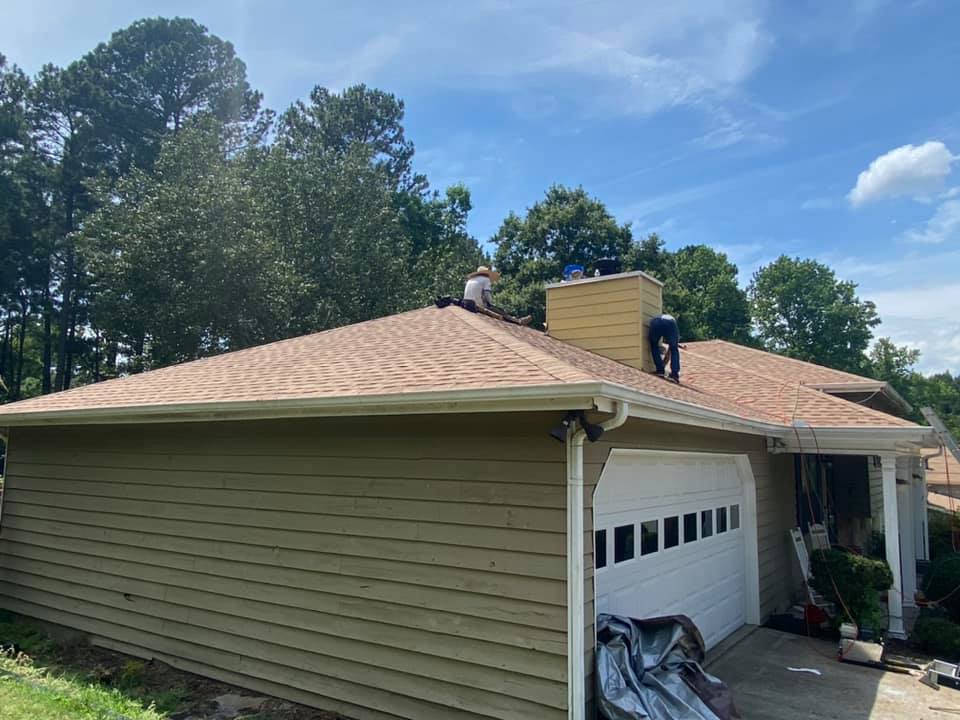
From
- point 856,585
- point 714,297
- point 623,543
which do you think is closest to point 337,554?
point 623,543

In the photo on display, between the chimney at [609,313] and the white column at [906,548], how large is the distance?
480 centimetres

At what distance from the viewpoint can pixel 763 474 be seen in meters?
8.19

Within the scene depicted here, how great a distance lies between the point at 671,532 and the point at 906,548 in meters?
5.65

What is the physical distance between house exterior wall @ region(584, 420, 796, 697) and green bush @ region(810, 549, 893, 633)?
90 centimetres

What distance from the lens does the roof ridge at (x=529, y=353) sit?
396cm

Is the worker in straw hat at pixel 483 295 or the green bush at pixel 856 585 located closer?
the green bush at pixel 856 585

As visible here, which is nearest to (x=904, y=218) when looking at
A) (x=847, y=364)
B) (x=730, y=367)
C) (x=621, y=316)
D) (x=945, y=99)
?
(x=945, y=99)

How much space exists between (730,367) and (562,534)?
828cm

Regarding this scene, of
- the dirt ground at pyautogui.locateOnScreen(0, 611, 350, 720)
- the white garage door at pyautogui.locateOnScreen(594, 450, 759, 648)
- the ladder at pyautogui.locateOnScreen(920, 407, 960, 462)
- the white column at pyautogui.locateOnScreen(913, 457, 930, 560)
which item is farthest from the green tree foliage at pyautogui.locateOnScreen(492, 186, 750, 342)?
the dirt ground at pyautogui.locateOnScreen(0, 611, 350, 720)

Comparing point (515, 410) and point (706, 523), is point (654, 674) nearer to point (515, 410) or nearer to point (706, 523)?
point (515, 410)

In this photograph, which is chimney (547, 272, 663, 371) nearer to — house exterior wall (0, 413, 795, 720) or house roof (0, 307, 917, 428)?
house roof (0, 307, 917, 428)

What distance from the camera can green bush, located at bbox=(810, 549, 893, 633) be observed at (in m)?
6.94

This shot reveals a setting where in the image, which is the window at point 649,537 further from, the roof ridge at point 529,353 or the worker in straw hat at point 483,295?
the worker in straw hat at point 483,295

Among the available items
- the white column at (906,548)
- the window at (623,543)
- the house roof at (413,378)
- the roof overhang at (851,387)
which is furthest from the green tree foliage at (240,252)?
the window at (623,543)
